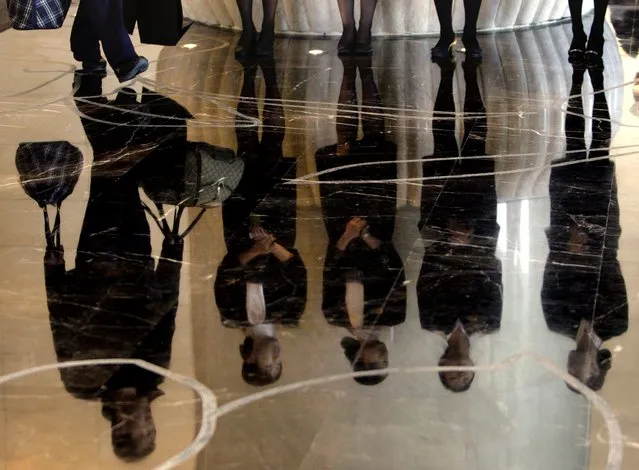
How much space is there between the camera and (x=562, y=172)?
3.12 metres

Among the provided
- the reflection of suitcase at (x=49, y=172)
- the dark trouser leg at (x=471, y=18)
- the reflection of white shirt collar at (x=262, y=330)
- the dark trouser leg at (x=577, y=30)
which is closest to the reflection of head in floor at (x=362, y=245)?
the reflection of white shirt collar at (x=262, y=330)

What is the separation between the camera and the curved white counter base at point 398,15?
5.14 m

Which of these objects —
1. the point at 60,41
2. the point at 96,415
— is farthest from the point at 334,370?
the point at 60,41

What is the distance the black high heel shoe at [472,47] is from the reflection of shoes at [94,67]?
5.27ft

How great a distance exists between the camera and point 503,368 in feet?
6.62

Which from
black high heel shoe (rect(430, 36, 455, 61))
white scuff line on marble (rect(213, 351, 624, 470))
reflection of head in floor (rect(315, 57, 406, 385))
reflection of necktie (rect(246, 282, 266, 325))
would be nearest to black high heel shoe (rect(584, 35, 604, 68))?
black high heel shoe (rect(430, 36, 455, 61))

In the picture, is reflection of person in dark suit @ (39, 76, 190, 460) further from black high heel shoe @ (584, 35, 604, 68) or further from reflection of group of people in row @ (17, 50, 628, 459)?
black high heel shoe @ (584, 35, 604, 68)

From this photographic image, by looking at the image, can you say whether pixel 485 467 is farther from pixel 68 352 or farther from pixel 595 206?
pixel 595 206

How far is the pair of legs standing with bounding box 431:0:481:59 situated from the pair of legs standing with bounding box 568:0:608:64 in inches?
16.6

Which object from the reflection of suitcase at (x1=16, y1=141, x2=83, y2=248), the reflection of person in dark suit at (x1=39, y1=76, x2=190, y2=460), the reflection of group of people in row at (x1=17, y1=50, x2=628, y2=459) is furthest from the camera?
the reflection of suitcase at (x1=16, y1=141, x2=83, y2=248)

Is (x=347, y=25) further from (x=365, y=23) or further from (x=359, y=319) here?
(x=359, y=319)

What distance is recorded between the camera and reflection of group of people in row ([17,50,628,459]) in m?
2.09

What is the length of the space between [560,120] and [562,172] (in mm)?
582

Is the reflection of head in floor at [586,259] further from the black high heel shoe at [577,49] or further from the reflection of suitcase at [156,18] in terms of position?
the reflection of suitcase at [156,18]
